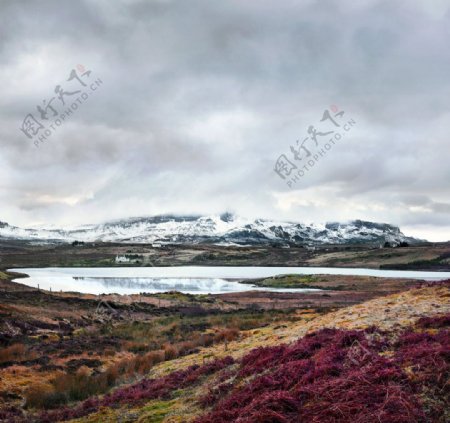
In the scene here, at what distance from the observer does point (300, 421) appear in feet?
28.7

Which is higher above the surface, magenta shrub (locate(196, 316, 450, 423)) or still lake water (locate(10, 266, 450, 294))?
magenta shrub (locate(196, 316, 450, 423))

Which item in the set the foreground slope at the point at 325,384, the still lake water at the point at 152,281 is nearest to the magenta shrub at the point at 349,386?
the foreground slope at the point at 325,384

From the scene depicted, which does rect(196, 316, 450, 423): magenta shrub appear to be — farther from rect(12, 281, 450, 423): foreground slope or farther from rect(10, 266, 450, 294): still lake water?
rect(10, 266, 450, 294): still lake water

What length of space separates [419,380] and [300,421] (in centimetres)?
277

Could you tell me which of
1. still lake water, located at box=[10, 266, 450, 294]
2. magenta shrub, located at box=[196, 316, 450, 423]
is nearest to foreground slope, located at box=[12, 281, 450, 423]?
magenta shrub, located at box=[196, 316, 450, 423]

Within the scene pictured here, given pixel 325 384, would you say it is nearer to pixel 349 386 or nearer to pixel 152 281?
pixel 349 386

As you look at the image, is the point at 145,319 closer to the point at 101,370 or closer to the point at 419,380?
the point at 101,370

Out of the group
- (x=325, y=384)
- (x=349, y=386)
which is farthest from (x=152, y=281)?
(x=349, y=386)

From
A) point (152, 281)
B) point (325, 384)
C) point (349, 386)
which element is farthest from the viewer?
point (152, 281)

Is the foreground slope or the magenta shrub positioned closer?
the magenta shrub

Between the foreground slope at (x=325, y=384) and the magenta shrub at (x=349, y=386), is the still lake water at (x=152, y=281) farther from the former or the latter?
the magenta shrub at (x=349, y=386)

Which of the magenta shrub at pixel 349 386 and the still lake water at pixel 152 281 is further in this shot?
the still lake water at pixel 152 281

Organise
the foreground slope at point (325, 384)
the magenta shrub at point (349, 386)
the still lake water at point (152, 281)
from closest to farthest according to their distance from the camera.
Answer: the magenta shrub at point (349, 386)
the foreground slope at point (325, 384)
the still lake water at point (152, 281)

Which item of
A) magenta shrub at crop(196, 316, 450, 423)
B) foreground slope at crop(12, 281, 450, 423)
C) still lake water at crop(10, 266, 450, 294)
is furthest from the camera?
still lake water at crop(10, 266, 450, 294)
